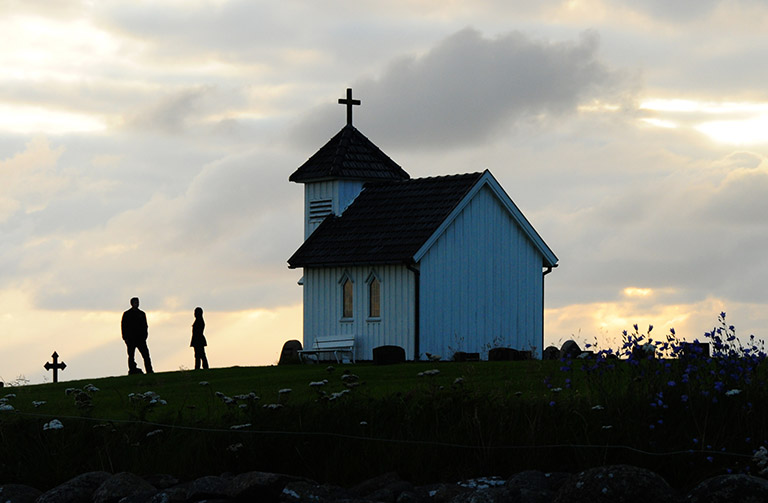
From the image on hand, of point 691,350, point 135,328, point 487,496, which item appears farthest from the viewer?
point 135,328

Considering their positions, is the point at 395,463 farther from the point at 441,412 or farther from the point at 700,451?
the point at 700,451

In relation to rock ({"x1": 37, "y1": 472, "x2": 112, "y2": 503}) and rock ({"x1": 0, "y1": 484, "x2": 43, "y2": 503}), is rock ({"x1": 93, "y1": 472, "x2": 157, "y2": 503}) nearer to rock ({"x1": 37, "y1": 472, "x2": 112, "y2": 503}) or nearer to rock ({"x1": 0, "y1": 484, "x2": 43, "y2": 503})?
rock ({"x1": 37, "y1": 472, "x2": 112, "y2": 503})

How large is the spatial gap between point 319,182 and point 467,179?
6.25 metres

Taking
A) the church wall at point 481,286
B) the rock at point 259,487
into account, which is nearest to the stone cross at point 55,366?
the church wall at point 481,286

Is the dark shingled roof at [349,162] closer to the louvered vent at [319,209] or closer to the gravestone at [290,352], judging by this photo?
the louvered vent at [319,209]

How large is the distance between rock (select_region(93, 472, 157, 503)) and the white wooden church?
71.9 feet

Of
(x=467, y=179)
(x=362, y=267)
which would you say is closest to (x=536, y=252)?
Result: (x=467, y=179)

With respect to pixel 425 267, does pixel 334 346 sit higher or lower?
lower

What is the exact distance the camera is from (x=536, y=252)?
38.2m

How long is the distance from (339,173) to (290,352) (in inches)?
256

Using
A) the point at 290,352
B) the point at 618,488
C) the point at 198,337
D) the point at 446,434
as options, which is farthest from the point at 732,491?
the point at 290,352

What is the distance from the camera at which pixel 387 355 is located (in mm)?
31141

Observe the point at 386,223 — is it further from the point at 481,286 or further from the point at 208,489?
the point at 208,489

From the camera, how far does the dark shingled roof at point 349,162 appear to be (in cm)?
4006
